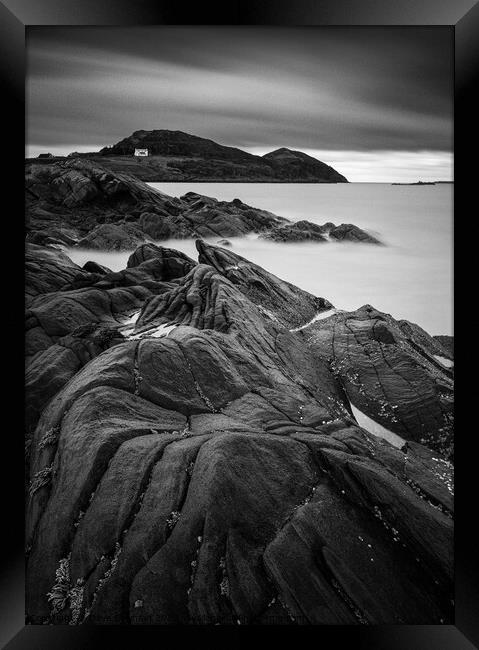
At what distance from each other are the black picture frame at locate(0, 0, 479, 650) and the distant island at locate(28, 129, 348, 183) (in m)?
1.06

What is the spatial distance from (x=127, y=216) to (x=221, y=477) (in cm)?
321

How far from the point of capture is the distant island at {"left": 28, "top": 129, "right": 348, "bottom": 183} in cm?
568

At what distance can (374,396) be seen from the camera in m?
5.61

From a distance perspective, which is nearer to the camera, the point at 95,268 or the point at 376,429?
the point at 376,429

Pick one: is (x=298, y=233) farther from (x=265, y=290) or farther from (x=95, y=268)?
(x=95, y=268)

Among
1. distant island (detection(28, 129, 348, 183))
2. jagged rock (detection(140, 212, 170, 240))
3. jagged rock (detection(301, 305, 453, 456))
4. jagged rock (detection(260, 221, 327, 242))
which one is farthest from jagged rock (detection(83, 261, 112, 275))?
jagged rock (detection(301, 305, 453, 456))

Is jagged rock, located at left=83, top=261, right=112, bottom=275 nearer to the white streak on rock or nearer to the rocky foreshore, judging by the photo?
the rocky foreshore

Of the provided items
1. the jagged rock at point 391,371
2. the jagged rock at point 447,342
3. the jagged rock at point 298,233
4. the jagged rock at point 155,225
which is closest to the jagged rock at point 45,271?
the jagged rock at point 155,225

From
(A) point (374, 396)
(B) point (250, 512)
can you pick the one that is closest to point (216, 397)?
(B) point (250, 512)

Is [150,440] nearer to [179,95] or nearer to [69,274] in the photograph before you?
[69,274]
